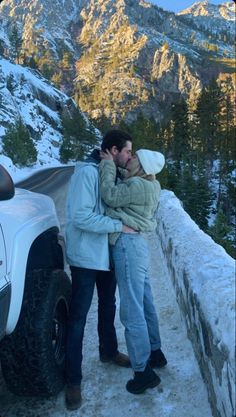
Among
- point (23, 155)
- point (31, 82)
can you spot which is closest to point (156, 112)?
point (31, 82)

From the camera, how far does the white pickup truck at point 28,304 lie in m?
2.79

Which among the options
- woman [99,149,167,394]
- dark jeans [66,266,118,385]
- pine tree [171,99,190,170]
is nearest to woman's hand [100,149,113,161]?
woman [99,149,167,394]

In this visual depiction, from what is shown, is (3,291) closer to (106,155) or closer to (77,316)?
(77,316)

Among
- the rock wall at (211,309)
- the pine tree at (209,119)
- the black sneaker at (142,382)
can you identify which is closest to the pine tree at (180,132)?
the pine tree at (209,119)

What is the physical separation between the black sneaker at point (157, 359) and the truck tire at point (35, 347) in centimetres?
79

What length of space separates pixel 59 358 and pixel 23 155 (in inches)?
1784

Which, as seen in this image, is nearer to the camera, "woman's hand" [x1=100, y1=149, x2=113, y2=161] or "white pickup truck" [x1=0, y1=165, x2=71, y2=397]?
"white pickup truck" [x1=0, y1=165, x2=71, y2=397]

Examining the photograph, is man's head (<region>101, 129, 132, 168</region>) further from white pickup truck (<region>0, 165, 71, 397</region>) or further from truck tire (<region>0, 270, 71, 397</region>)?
truck tire (<region>0, 270, 71, 397</region>)

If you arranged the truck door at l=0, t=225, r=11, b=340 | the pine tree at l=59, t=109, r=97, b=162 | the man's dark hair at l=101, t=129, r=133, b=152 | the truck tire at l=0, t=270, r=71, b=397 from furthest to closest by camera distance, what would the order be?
the pine tree at l=59, t=109, r=97, b=162 < the man's dark hair at l=101, t=129, r=133, b=152 < the truck tire at l=0, t=270, r=71, b=397 < the truck door at l=0, t=225, r=11, b=340

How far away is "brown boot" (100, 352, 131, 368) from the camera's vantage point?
12.6ft

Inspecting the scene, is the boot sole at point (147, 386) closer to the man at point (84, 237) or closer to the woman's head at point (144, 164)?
the man at point (84, 237)

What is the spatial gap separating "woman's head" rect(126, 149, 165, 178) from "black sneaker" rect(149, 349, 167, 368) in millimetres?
1548

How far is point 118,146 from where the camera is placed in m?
3.44

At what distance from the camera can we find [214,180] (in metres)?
58.6
